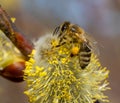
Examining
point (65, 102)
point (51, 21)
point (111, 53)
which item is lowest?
point (65, 102)

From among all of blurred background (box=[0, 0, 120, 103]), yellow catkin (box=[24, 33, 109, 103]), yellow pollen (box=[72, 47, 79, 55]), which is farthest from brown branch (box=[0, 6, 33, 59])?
blurred background (box=[0, 0, 120, 103])

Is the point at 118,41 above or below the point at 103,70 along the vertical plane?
above

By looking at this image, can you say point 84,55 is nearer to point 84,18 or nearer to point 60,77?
point 60,77

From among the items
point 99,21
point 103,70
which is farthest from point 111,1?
point 103,70

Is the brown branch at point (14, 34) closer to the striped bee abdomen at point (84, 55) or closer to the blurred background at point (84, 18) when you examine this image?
the striped bee abdomen at point (84, 55)

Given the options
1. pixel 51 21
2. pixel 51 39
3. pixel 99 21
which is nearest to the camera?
pixel 51 39

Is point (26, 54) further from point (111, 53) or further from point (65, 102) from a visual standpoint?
point (111, 53)

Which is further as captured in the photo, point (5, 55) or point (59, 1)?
point (59, 1)
